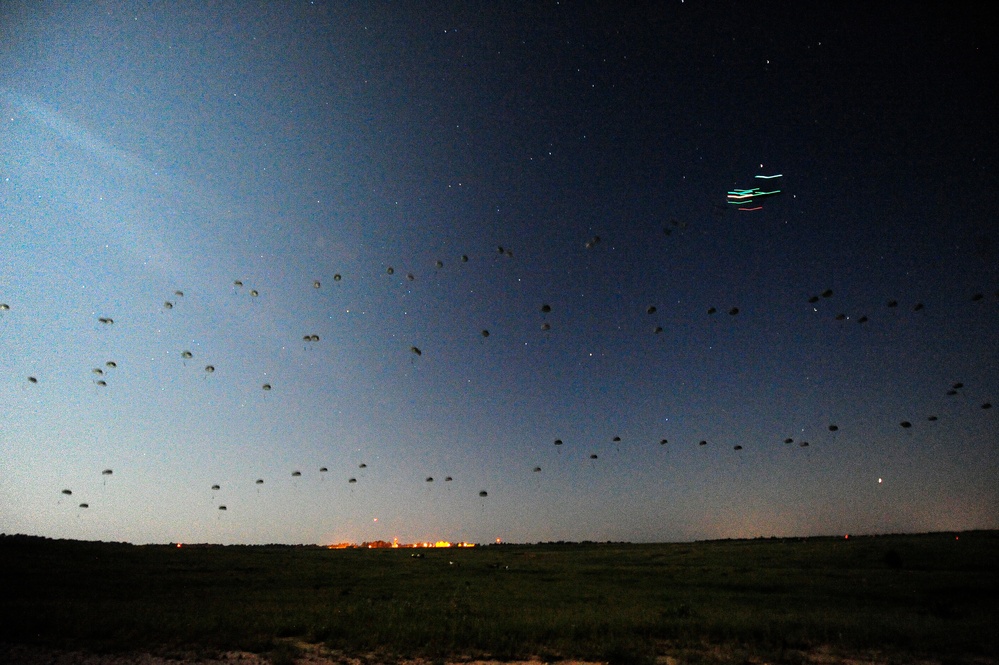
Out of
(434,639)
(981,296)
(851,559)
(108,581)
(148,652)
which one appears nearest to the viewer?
(148,652)

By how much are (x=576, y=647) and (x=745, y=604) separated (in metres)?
15.3

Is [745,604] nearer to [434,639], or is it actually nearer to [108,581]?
[434,639]

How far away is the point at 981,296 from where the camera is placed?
22578 millimetres

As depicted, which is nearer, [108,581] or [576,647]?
[576,647]

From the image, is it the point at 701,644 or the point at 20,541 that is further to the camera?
the point at 20,541

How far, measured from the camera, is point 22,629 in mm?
17016

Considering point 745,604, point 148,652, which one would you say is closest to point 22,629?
point 148,652

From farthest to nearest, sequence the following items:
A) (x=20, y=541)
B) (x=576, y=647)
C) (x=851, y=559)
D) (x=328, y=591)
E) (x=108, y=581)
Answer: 1. (x=20, y=541)
2. (x=851, y=559)
3. (x=108, y=581)
4. (x=328, y=591)
5. (x=576, y=647)

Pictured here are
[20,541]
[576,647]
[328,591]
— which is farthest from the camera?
[20,541]

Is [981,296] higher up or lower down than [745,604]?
higher up

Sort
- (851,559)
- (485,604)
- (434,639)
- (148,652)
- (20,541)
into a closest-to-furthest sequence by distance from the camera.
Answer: (148,652) < (434,639) < (485,604) < (851,559) < (20,541)

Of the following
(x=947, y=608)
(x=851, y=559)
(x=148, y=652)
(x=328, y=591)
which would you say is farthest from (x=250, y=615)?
(x=851, y=559)

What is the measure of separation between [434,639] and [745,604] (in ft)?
57.4

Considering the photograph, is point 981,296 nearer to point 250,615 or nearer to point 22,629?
point 250,615
